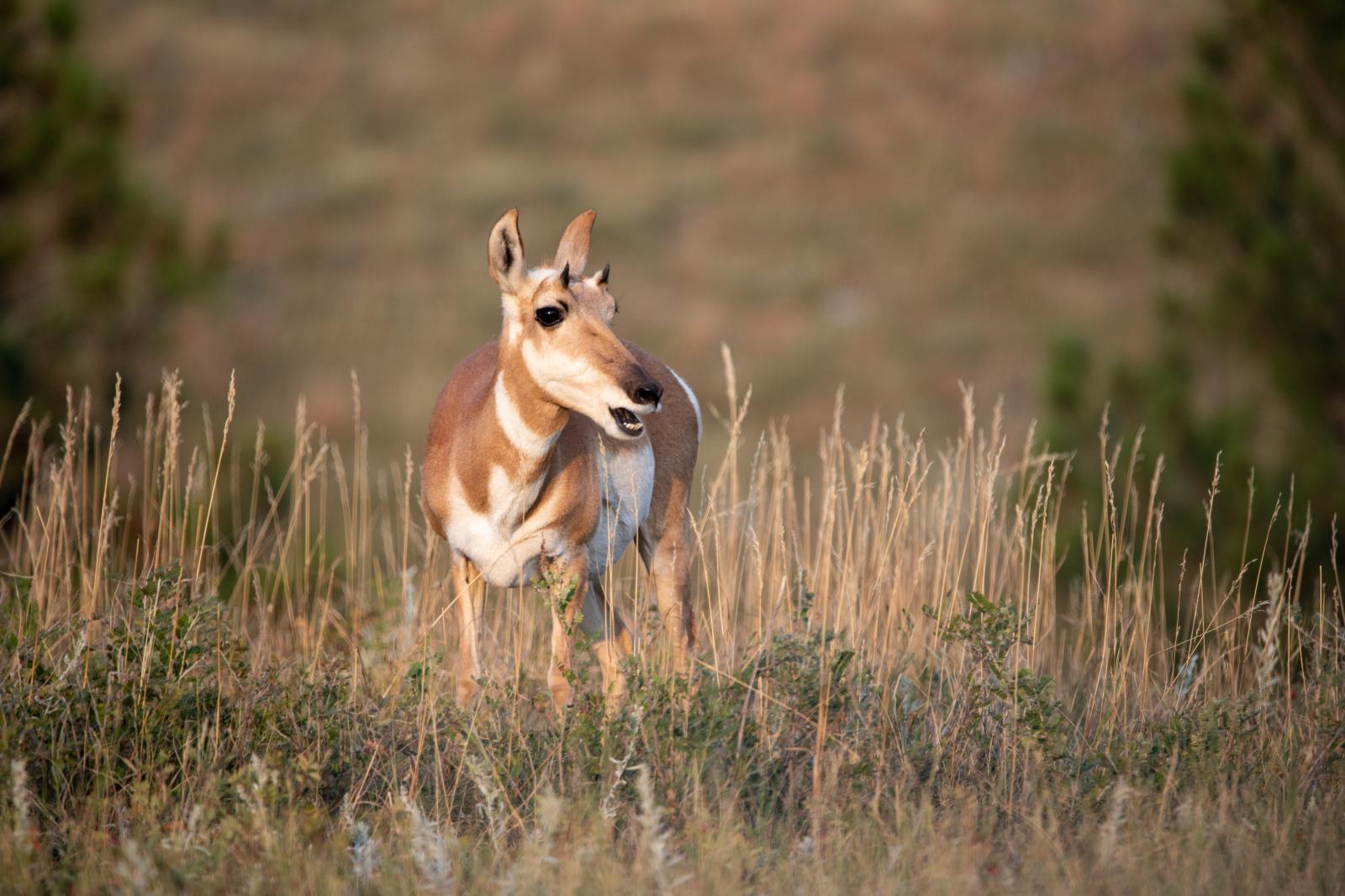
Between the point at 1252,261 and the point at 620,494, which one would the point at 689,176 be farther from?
the point at 620,494

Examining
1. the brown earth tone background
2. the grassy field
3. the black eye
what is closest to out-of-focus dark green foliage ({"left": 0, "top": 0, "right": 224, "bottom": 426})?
the grassy field

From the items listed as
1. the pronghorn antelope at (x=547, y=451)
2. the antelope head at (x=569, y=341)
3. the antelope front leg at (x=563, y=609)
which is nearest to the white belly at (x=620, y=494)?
the pronghorn antelope at (x=547, y=451)

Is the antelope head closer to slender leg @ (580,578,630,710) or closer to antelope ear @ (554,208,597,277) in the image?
antelope ear @ (554,208,597,277)

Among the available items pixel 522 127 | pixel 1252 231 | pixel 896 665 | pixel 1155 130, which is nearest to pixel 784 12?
pixel 522 127

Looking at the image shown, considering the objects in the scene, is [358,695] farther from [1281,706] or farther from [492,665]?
[1281,706]

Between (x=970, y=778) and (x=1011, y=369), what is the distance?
24.2m

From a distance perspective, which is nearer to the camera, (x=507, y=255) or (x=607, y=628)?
(x=507, y=255)

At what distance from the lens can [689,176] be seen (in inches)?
1537

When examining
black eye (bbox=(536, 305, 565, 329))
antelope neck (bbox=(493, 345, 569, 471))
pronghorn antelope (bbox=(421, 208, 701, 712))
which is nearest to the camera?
pronghorn antelope (bbox=(421, 208, 701, 712))

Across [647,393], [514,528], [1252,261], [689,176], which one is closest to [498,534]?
[514,528]

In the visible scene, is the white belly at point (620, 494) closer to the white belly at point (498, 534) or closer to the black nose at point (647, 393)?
the white belly at point (498, 534)

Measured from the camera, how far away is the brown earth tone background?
29.7m

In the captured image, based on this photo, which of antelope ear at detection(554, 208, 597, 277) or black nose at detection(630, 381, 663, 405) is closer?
black nose at detection(630, 381, 663, 405)

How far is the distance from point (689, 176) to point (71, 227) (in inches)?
1030
